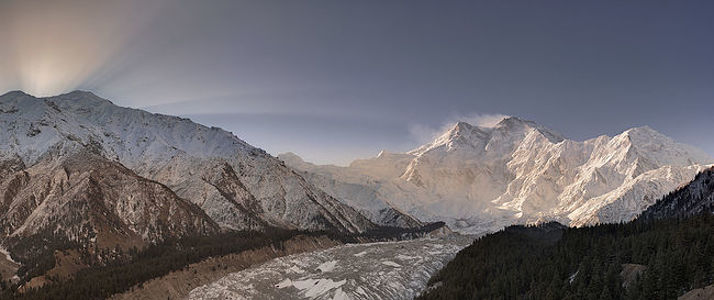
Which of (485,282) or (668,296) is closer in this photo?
(668,296)

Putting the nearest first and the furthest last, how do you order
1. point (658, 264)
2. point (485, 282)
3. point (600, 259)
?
point (658, 264) < point (600, 259) < point (485, 282)

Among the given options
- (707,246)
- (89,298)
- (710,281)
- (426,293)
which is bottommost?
(89,298)

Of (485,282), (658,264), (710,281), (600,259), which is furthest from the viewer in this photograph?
(485,282)

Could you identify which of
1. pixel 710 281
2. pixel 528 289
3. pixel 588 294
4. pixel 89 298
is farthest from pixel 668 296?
pixel 89 298

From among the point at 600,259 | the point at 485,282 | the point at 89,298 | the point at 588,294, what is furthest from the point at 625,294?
the point at 89,298

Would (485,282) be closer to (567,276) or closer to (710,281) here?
(567,276)

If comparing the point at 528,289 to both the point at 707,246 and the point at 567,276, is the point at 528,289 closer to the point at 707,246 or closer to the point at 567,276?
the point at 567,276

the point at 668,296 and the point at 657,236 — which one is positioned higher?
the point at 657,236

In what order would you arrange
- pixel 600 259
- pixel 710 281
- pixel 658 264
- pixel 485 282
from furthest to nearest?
1. pixel 485 282
2. pixel 600 259
3. pixel 658 264
4. pixel 710 281

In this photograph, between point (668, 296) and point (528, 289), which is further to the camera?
point (528, 289)
